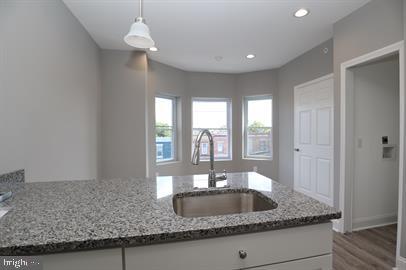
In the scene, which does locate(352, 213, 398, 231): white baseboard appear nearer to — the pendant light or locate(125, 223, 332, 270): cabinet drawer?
locate(125, 223, 332, 270): cabinet drawer

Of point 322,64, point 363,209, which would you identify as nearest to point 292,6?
point 322,64

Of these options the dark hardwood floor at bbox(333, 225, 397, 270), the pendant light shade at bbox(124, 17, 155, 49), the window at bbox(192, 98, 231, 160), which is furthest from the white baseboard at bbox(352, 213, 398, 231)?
the pendant light shade at bbox(124, 17, 155, 49)

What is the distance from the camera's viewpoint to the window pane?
185 inches

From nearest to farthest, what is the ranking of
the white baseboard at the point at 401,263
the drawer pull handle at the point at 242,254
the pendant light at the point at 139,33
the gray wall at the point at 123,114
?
1. the drawer pull handle at the point at 242,254
2. the pendant light at the point at 139,33
3. the white baseboard at the point at 401,263
4. the gray wall at the point at 123,114

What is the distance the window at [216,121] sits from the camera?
4777mm

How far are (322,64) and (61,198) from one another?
365cm

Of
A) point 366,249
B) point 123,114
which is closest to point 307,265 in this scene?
point 366,249

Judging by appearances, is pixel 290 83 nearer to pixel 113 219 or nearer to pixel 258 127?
pixel 258 127

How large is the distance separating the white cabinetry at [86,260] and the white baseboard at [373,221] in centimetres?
292

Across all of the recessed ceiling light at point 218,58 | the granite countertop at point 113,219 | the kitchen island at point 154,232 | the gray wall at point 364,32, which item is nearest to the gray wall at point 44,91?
the granite countertop at point 113,219

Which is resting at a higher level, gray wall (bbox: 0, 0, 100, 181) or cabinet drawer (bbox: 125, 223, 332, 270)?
gray wall (bbox: 0, 0, 100, 181)

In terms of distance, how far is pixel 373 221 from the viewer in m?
2.63

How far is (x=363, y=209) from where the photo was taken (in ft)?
8.46

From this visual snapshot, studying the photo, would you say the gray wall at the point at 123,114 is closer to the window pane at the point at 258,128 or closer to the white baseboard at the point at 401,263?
the window pane at the point at 258,128
